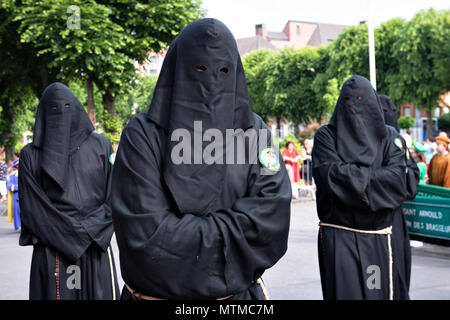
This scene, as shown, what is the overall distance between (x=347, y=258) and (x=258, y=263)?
234 centimetres

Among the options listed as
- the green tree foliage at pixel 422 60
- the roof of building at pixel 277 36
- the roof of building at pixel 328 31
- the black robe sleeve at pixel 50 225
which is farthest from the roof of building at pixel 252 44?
the black robe sleeve at pixel 50 225

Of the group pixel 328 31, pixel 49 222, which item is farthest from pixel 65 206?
pixel 328 31

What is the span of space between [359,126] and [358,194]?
0.64 m

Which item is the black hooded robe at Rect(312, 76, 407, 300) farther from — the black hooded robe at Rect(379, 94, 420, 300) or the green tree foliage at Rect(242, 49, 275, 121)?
the green tree foliage at Rect(242, 49, 275, 121)

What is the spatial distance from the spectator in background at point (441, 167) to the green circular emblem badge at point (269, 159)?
308 inches

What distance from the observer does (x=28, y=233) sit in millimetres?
4734

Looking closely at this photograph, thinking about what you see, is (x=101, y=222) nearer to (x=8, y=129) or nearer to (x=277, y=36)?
(x=8, y=129)

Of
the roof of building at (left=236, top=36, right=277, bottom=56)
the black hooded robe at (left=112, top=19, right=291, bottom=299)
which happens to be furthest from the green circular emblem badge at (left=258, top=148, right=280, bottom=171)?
the roof of building at (left=236, top=36, right=277, bottom=56)

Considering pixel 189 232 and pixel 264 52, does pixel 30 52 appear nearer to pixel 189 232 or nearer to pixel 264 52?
pixel 189 232

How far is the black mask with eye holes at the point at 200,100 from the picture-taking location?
270cm

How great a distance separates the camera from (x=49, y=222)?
15.1 feet

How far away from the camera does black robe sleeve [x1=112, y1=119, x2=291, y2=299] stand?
8.66 ft

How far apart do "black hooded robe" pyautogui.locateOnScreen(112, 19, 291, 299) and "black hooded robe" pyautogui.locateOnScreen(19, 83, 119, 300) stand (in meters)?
1.97
